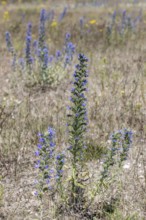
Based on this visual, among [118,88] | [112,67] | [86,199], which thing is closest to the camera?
[86,199]

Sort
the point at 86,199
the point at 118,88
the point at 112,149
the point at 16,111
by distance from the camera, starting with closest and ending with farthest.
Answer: the point at 112,149
the point at 86,199
the point at 16,111
the point at 118,88

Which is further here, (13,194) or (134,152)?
(134,152)

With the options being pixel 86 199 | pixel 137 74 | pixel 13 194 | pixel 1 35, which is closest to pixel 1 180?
pixel 13 194

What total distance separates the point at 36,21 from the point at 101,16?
2.76 metres

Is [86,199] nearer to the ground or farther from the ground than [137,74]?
nearer to the ground

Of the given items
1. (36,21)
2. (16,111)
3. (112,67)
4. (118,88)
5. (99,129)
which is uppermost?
(36,21)

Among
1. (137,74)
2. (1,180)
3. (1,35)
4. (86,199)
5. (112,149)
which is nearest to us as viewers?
(112,149)

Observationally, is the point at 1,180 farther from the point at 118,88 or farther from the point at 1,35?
the point at 1,35

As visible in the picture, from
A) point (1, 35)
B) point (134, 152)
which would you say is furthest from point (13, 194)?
point (1, 35)

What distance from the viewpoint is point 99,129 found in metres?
4.85

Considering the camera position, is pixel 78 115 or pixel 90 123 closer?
pixel 78 115

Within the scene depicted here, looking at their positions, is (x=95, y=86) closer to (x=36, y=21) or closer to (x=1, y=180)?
(x=1, y=180)

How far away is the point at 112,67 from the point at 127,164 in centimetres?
353

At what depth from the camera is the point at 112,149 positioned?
335 cm
